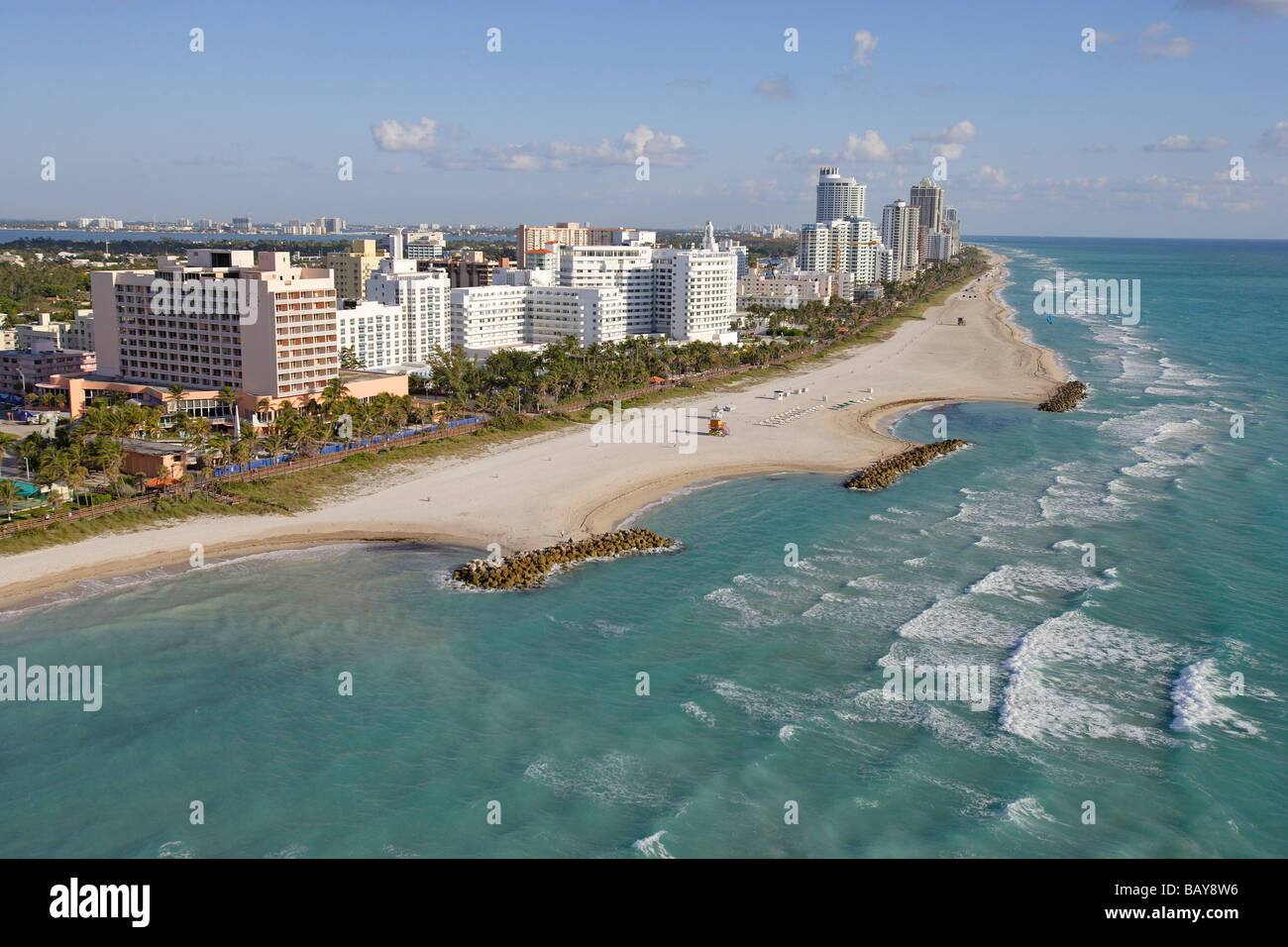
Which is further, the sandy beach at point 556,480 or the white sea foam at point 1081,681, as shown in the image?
the sandy beach at point 556,480

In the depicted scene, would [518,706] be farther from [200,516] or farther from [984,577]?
[200,516]

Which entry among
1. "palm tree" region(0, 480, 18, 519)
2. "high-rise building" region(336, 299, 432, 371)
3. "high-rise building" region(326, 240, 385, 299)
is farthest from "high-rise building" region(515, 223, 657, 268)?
"palm tree" region(0, 480, 18, 519)

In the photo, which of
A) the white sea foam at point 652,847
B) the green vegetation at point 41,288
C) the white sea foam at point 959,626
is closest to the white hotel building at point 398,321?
the green vegetation at point 41,288

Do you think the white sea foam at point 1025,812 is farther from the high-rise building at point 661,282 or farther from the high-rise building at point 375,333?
the high-rise building at point 661,282

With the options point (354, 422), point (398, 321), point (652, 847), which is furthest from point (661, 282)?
point (652, 847)

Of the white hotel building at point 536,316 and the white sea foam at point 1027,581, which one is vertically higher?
the white hotel building at point 536,316

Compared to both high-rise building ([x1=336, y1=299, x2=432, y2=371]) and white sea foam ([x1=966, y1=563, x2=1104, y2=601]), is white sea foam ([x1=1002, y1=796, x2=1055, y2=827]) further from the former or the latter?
high-rise building ([x1=336, y1=299, x2=432, y2=371])
